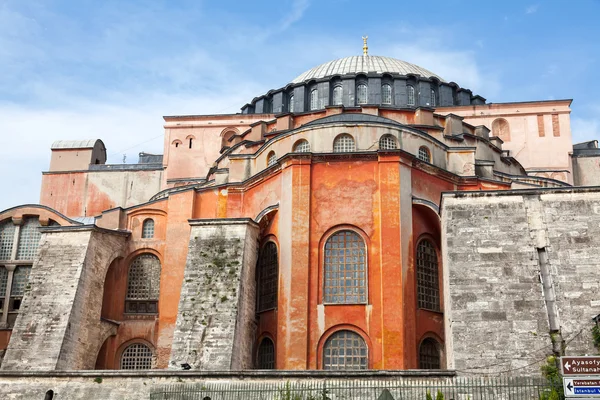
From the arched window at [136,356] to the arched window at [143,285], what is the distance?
1.31m

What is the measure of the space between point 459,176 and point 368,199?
4.57 meters

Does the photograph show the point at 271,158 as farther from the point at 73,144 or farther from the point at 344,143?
the point at 73,144

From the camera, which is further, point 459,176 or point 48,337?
point 459,176

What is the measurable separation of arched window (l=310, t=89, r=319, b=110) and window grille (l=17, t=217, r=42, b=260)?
14687 mm

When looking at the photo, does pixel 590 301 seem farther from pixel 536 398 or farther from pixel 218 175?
pixel 218 175

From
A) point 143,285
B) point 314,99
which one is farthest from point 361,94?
point 143,285

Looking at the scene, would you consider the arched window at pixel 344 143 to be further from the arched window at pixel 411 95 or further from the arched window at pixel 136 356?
the arched window at pixel 411 95

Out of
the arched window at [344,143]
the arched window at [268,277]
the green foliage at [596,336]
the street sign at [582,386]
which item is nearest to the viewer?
the street sign at [582,386]

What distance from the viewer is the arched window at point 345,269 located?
81.9 feet

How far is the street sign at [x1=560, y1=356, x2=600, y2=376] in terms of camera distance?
16266 mm

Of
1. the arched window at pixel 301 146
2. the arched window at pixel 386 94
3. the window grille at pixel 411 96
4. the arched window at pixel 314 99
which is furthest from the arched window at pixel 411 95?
the arched window at pixel 301 146

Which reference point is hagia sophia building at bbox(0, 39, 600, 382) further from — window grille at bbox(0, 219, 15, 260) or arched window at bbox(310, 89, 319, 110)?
arched window at bbox(310, 89, 319, 110)

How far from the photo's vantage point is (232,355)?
23.3 metres

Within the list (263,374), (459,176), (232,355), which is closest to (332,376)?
A: (263,374)
